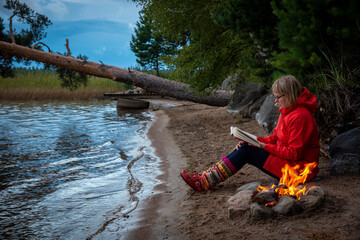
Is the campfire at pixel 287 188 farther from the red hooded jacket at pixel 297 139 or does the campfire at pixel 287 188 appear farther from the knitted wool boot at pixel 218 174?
the knitted wool boot at pixel 218 174

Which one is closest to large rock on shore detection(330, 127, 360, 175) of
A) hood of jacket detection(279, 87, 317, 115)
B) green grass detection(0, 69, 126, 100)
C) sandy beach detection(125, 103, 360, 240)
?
sandy beach detection(125, 103, 360, 240)

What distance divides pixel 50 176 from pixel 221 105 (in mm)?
9359

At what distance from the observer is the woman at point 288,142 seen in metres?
3.54

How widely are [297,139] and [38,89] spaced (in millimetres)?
21300

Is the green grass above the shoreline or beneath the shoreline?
above

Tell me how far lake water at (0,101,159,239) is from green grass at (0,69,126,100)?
42.2 ft

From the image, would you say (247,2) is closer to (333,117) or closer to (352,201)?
(333,117)

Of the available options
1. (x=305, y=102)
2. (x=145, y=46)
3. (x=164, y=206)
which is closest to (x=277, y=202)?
(x=305, y=102)

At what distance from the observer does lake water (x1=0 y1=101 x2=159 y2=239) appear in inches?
132

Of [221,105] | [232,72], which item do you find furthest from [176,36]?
[221,105]

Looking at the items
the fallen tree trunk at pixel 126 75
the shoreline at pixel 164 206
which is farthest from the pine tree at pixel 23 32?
the shoreline at pixel 164 206

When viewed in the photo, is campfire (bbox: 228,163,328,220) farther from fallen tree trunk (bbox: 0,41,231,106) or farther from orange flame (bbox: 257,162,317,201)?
fallen tree trunk (bbox: 0,41,231,106)

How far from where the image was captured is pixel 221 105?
536 inches

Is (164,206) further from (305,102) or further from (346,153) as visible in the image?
(346,153)
